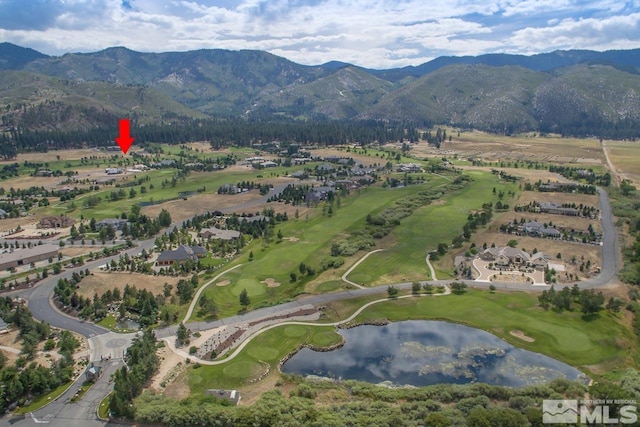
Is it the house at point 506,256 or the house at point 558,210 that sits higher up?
the house at point 558,210

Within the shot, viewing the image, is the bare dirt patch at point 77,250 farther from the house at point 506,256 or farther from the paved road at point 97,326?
the house at point 506,256

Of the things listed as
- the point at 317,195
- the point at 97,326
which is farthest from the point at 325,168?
the point at 97,326

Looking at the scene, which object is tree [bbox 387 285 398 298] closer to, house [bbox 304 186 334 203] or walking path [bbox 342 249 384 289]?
walking path [bbox 342 249 384 289]

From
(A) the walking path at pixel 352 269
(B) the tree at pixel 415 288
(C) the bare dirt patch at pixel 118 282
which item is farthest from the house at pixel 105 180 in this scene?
(B) the tree at pixel 415 288

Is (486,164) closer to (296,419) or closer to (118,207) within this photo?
(118,207)

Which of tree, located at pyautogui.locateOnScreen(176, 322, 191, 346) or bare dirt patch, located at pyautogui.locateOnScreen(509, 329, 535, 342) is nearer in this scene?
tree, located at pyautogui.locateOnScreen(176, 322, 191, 346)

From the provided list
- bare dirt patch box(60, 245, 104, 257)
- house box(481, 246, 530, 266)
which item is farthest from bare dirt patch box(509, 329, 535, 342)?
bare dirt patch box(60, 245, 104, 257)
